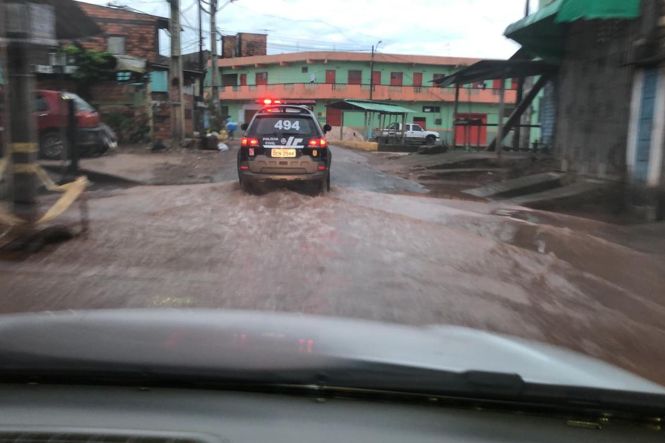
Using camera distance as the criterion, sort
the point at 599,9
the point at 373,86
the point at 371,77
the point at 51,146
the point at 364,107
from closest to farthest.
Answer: the point at 599,9
the point at 51,146
the point at 364,107
the point at 371,77
the point at 373,86

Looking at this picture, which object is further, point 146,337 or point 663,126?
point 663,126

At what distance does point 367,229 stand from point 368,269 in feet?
7.11

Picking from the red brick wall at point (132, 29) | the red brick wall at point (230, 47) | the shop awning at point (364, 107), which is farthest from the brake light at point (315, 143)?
the red brick wall at point (230, 47)

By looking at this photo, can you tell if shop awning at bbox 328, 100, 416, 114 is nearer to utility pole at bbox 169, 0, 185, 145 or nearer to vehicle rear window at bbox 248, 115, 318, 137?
utility pole at bbox 169, 0, 185, 145

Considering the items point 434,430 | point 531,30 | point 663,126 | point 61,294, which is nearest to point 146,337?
point 434,430

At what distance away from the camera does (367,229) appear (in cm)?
848

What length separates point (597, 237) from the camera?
8.72m

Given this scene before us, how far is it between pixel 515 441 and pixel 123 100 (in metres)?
20.9

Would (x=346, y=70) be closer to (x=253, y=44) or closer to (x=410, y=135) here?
(x=253, y=44)

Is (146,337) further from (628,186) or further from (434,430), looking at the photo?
(628,186)

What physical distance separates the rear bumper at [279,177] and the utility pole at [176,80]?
37.4 ft

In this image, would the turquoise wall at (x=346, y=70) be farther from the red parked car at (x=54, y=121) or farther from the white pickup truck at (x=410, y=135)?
the red parked car at (x=54, y=121)

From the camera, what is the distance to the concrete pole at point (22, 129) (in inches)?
249

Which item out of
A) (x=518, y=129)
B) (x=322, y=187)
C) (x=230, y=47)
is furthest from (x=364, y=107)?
(x=230, y=47)
